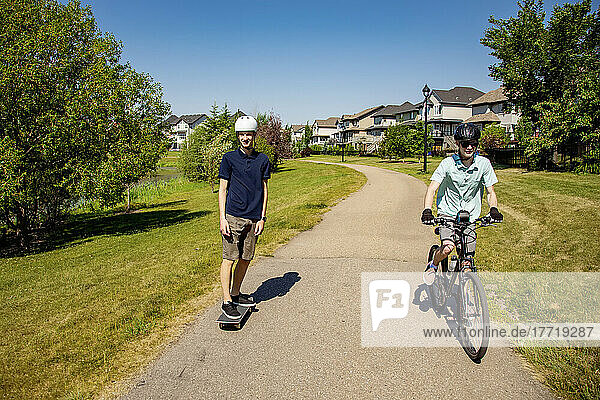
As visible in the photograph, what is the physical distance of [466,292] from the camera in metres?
3.96

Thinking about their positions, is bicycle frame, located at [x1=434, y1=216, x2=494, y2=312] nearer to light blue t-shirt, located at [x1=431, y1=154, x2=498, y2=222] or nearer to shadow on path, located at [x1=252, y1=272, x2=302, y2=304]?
light blue t-shirt, located at [x1=431, y1=154, x2=498, y2=222]

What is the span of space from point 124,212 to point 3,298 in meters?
17.1

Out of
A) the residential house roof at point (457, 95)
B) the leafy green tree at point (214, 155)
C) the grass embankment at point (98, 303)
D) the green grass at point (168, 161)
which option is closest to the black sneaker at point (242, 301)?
the grass embankment at point (98, 303)

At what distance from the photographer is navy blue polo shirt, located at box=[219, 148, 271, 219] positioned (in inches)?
189

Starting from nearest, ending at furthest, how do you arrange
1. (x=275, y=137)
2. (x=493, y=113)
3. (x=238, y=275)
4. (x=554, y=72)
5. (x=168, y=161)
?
(x=238, y=275) < (x=554, y=72) < (x=275, y=137) < (x=493, y=113) < (x=168, y=161)

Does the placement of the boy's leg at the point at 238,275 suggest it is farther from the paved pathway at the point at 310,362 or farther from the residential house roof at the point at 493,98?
the residential house roof at the point at 493,98

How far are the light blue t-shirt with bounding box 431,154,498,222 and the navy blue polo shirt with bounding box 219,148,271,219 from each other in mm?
1897

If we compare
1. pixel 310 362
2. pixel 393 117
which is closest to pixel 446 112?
pixel 393 117

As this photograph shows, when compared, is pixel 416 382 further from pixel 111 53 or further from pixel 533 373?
pixel 111 53

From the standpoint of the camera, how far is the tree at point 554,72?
24.8 m

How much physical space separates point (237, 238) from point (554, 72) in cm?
2909

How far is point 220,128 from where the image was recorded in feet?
181

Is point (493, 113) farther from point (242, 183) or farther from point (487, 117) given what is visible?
point (242, 183)

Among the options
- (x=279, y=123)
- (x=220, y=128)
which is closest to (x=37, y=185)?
(x=279, y=123)
